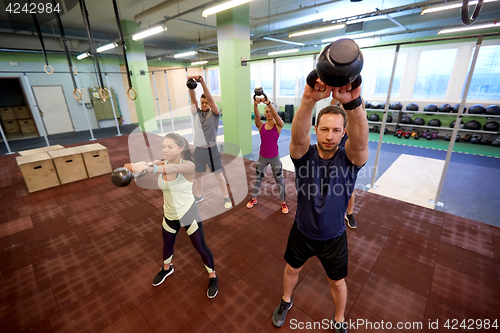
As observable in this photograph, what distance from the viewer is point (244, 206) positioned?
3645 millimetres

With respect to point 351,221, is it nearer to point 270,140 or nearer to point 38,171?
point 270,140

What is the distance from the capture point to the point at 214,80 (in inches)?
629

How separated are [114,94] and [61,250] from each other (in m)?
11.2

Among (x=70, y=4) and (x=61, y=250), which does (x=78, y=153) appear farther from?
(x=70, y=4)

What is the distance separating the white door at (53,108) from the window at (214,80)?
8581mm

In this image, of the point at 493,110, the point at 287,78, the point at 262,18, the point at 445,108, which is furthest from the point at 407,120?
the point at 262,18

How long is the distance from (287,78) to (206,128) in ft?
34.6

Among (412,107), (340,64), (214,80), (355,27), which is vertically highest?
(355,27)

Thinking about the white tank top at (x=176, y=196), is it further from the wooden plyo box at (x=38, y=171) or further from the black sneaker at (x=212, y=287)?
the wooden plyo box at (x=38, y=171)

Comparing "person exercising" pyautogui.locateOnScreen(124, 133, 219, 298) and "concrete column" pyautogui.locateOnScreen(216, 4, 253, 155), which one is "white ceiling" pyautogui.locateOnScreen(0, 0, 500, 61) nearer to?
"concrete column" pyautogui.locateOnScreen(216, 4, 253, 155)

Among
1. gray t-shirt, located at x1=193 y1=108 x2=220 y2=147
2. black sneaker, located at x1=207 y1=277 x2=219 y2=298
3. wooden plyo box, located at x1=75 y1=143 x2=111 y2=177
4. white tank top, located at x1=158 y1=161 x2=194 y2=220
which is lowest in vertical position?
black sneaker, located at x1=207 y1=277 x2=219 y2=298

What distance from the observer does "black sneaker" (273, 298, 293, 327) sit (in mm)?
1808

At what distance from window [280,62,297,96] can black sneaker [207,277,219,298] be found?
461 inches

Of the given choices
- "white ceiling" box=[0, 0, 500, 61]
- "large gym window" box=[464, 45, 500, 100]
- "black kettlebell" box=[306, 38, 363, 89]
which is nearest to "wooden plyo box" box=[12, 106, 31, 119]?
"white ceiling" box=[0, 0, 500, 61]
